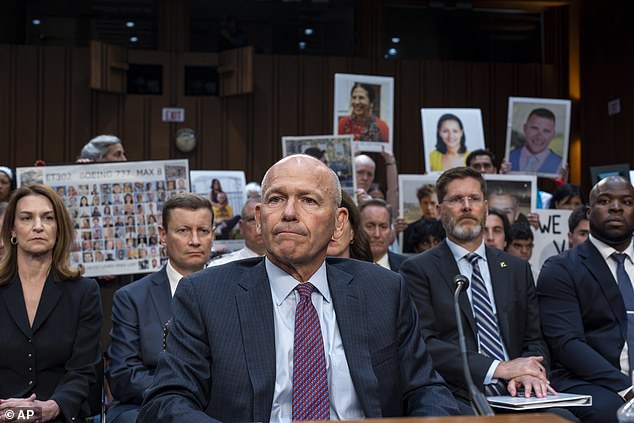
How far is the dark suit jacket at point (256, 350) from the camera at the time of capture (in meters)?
2.02

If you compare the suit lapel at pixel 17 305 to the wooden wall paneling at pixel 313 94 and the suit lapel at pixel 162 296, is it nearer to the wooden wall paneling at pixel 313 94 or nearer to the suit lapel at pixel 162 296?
the suit lapel at pixel 162 296

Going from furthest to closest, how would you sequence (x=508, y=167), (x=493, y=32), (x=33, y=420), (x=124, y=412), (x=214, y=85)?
1. (x=493, y=32)
2. (x=214, y=85)
3. (x=508, y=167)
4. (x=124, y=412)
5. (x=33, y=420)

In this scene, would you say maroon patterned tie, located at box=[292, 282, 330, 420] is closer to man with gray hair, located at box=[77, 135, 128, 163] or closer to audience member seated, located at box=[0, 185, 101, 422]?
audience member seated, located at box=[0, 185, 101, 422]

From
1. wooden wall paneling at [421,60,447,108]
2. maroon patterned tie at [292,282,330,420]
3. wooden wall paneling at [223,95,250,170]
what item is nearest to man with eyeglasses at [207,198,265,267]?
maroon patterned tie at [292,282,330,420]

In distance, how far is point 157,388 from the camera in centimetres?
199

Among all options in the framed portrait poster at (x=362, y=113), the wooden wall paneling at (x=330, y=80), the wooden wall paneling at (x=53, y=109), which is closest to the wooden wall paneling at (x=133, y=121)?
the wooden wall paneling at (x=53, y=109)

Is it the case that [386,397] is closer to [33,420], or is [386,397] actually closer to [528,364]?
[528,364]

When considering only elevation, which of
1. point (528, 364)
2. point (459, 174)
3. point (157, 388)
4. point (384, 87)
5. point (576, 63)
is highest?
point (576, 63)

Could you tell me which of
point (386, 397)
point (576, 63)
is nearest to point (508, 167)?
point (576, 63)

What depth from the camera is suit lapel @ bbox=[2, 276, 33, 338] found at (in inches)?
128

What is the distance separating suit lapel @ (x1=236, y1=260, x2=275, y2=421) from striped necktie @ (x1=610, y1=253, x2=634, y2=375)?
7.29ft

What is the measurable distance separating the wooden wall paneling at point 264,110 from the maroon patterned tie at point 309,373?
667 cm

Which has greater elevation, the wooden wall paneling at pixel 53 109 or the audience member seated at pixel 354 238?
the wooden wall paneling at pixel 53 109

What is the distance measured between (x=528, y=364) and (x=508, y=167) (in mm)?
3821
